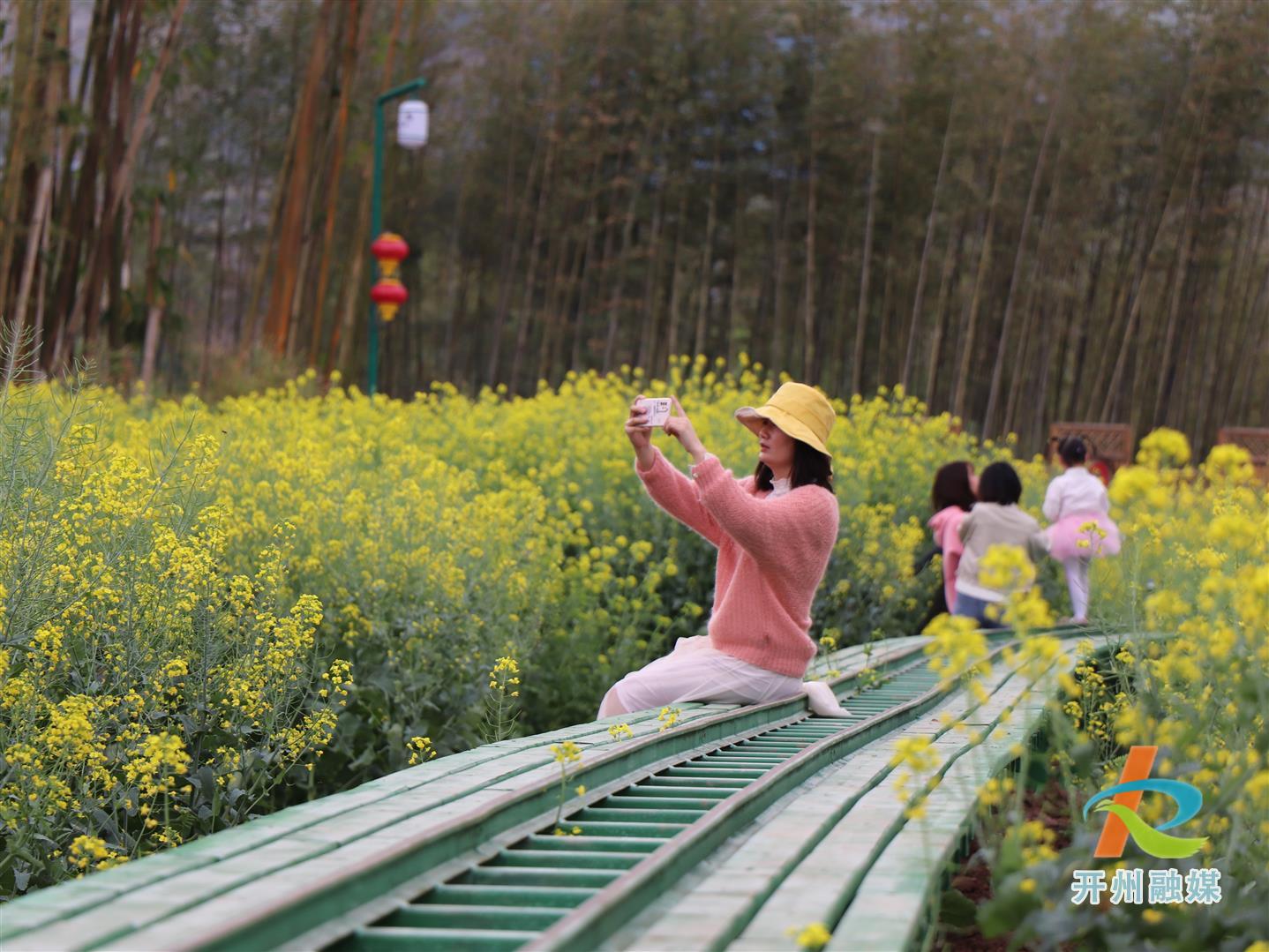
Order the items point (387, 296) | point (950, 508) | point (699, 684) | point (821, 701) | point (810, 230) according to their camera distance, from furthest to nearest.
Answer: point (810, 230) < point (387, 296) < point (950, 508) < point (821, 701) < point (699, 684)

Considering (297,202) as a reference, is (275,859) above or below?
below

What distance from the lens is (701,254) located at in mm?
26328

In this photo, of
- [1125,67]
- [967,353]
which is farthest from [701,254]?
[1125,67]

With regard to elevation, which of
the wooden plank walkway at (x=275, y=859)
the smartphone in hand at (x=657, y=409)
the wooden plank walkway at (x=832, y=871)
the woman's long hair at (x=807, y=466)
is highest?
the smartphone in hand at (x=657, y=409)

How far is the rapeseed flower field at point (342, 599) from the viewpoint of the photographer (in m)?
3.47

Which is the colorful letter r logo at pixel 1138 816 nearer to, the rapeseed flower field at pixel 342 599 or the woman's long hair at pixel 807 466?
the rapeseed flower field at pixel 342 599

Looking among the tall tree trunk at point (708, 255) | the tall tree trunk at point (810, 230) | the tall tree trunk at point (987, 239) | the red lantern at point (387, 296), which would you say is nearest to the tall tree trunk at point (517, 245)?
the tall tree trunk at point (708, 255)

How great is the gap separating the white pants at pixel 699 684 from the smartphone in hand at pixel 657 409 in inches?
34.9

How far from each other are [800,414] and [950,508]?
4.64m

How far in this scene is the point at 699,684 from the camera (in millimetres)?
4906

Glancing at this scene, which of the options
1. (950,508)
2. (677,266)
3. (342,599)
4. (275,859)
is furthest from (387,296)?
(275,859)

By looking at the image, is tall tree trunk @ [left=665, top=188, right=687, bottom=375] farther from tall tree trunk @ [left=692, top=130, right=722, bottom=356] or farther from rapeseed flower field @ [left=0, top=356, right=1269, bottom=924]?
rapeseed flower field @ [left=0, top=356, right=1269, bottom=924]

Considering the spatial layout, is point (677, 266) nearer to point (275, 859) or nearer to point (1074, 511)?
point (1074, 511)

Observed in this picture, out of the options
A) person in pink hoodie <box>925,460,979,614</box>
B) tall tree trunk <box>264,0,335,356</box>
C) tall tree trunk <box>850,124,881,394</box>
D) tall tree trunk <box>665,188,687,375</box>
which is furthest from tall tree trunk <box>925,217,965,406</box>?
person in pink hoodie <box>925,460,979,614</box>
